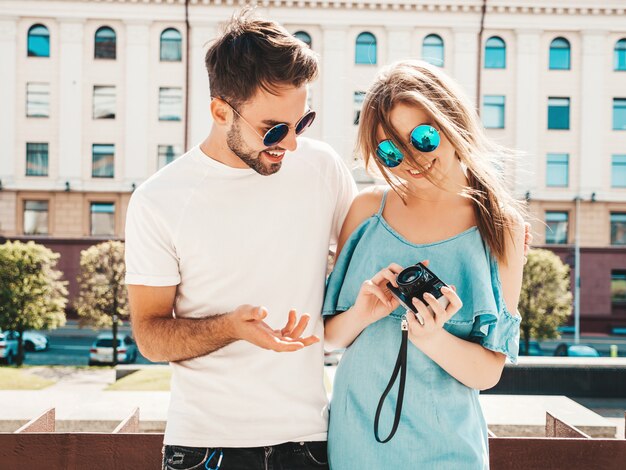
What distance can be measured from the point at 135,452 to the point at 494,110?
3008 centimetres

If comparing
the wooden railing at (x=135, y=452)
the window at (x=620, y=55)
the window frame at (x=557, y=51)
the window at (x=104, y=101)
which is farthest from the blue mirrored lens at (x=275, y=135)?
the window at (x=620, y=55)

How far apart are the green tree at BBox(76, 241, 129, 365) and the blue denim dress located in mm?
20995

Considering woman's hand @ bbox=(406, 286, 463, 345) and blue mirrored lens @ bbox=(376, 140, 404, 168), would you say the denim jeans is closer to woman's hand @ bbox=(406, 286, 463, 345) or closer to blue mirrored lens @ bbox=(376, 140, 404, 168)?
woman's hand @ bbox=(406, 286, 463, 345)

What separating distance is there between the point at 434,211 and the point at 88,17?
31089 mm

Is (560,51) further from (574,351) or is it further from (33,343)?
(33,343)

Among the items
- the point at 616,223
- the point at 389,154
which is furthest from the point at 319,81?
the point at 389,154

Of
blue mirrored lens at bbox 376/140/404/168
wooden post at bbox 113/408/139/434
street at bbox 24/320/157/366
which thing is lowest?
street at bbox 24/320/157/366

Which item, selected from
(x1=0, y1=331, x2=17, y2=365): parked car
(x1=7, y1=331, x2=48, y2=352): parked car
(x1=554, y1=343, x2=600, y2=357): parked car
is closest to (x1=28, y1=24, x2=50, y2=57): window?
(x1=7, y1=331, x2=48, y2=352): parked car

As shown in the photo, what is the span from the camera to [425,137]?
6.64 ft

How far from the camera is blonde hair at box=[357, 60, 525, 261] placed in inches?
80.5

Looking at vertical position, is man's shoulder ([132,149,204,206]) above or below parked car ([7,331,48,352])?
above

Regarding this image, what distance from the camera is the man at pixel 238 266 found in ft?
6.98

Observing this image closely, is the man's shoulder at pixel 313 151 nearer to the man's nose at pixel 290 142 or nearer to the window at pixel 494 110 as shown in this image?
the man's nose at pixel 290 142

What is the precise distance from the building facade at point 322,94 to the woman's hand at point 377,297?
28.0 meters
